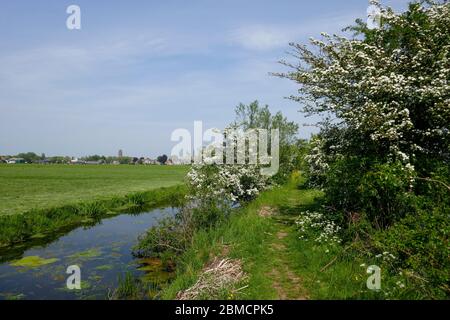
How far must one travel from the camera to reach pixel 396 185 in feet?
28.6

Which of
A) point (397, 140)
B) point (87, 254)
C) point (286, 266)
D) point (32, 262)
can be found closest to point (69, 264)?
point (87, 254)

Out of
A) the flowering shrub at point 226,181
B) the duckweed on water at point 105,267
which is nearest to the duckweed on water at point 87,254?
the duckweed on water at point 105,267

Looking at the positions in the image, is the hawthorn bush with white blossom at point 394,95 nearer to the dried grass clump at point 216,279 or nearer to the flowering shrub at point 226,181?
the dried grass clump at point 216,279

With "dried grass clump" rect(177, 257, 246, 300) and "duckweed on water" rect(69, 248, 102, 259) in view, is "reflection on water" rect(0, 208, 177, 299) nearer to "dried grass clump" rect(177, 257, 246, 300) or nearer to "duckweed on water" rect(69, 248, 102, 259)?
"duckweed on water" rect(69, 248, 102, 259)

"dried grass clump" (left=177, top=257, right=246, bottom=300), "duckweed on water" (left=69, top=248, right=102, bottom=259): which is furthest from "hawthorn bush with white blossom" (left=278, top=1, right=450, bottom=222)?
"duckweed on water" (left=69, top=248, right=102, bottom=259)

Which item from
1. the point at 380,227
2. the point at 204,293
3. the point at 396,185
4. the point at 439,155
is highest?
the point at 439,155

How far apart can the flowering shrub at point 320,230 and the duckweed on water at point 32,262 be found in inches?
379

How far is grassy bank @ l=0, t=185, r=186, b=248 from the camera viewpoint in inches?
633

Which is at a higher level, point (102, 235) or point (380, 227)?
point (380, 227)
